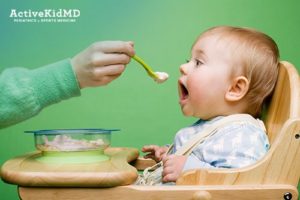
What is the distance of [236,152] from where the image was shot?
0.84 m

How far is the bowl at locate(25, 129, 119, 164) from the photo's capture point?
853 mm

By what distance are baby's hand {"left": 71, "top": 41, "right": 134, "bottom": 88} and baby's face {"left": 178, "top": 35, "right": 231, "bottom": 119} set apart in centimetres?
14

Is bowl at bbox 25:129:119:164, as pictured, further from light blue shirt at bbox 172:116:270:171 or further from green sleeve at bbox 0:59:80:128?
light blue shirt at bbox 172:116:270:171

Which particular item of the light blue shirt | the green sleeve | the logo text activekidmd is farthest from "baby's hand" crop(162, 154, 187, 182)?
the logo text activekidmd

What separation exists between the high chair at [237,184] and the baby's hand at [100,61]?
0.25m

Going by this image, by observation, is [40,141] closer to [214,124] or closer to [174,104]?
[214,124]

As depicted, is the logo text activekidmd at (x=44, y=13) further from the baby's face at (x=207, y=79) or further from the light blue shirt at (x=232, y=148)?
the light blue shirt at (x=232, y=148)

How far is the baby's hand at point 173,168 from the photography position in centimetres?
84

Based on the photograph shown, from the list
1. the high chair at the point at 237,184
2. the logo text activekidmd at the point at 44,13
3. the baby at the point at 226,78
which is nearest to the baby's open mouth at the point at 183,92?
the baby at the point at 226,78

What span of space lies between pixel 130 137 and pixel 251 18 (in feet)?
1.73

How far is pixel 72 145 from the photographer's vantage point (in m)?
0.88

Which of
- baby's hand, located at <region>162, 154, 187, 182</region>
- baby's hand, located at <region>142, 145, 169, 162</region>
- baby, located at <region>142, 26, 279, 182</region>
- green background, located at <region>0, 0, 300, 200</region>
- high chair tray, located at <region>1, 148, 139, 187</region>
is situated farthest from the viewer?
green background, located at <region>0, 0, 300, 200</region>

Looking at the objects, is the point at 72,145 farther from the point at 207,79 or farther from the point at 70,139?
the point at 207,79

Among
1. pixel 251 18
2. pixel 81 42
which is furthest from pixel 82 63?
pixel 251 18
